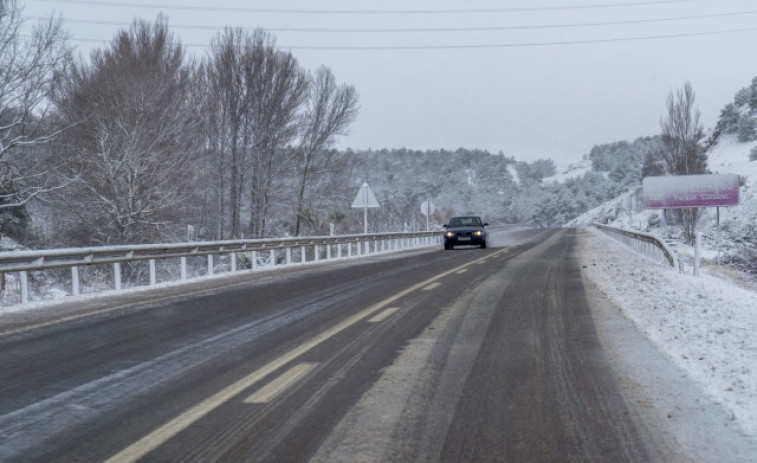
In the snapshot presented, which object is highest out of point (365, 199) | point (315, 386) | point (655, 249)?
point (365, 199)

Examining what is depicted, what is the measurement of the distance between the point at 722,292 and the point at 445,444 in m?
10.0

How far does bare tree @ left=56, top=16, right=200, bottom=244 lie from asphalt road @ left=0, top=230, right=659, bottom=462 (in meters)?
14.2

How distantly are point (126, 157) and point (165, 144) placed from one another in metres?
3.05

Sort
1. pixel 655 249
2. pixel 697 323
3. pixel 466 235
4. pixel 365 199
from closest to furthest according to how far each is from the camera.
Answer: pixel 697 323
pixel 655 249
pixel 466 235
pixel 365 199

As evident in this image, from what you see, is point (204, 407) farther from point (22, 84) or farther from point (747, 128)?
point (747, 128)

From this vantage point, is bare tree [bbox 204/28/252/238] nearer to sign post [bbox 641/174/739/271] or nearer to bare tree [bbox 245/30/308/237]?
bare tree [bbox 245/30/308/237]

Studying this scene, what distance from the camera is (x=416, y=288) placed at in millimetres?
12883

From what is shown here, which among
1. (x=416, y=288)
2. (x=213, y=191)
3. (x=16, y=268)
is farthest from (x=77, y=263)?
(x=213, y=191)

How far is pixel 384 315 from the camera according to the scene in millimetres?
9156

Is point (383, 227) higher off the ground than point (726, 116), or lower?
lower

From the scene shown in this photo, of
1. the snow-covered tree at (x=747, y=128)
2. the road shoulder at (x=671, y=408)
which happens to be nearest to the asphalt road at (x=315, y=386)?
the road shoulder at (x=671, y=408)

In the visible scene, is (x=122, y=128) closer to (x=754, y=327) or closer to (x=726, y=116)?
(x=754, y=327)

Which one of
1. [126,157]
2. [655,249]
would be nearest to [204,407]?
[655,249]

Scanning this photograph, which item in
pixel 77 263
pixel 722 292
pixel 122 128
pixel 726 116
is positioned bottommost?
pixel 722 292
